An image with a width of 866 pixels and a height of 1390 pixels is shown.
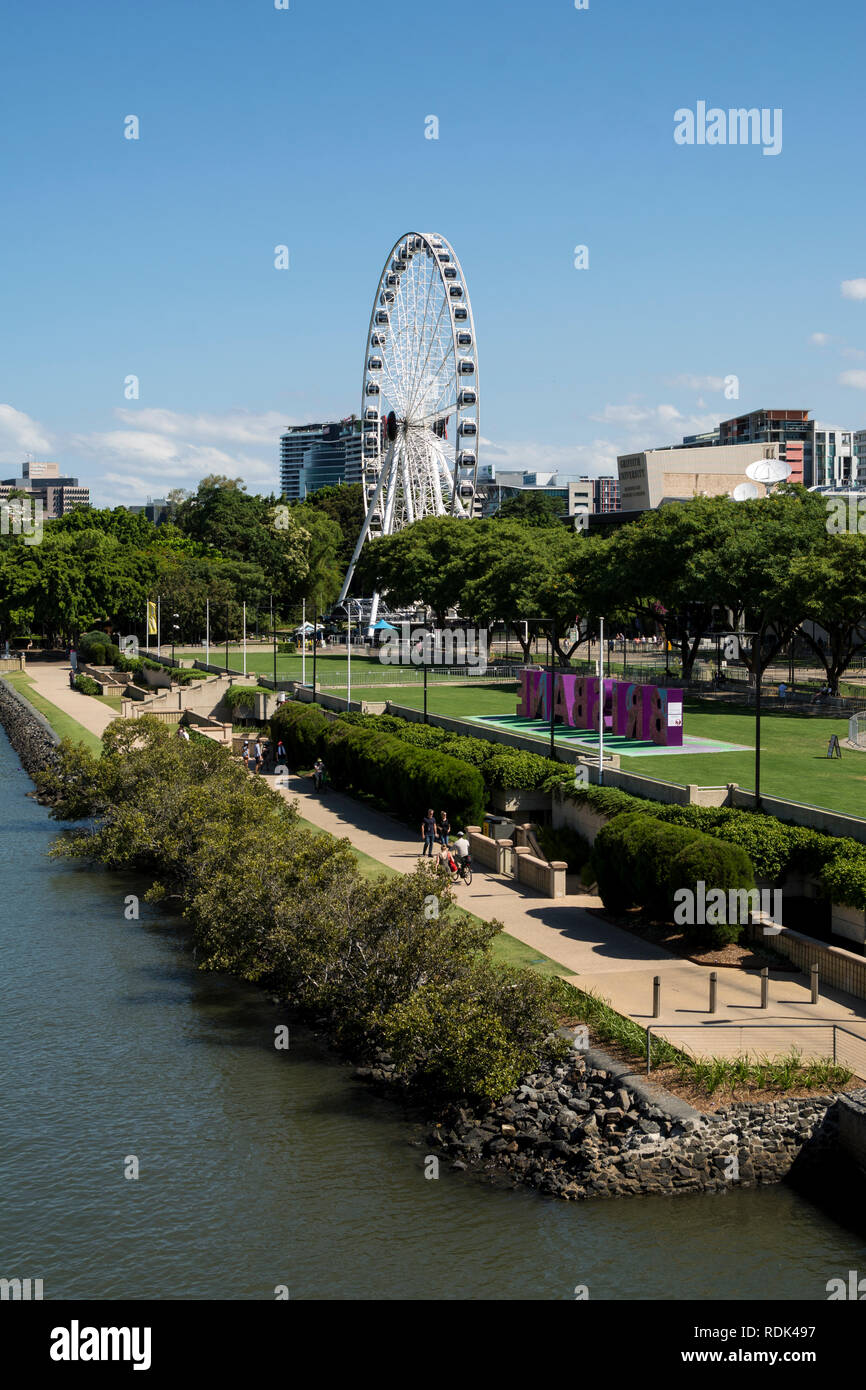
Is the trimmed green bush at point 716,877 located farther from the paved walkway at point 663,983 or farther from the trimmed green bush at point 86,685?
the trimmed green bush at point 86,685

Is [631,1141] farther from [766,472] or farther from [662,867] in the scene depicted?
[766,472]

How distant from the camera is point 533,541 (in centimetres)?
9100

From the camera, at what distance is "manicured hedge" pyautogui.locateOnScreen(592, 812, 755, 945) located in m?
28.0

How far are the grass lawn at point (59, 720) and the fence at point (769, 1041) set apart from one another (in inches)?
1264

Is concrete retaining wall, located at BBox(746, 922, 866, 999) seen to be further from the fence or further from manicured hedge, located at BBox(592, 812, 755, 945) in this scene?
the fence

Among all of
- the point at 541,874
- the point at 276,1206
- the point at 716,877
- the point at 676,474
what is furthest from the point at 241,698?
the point at 676,474

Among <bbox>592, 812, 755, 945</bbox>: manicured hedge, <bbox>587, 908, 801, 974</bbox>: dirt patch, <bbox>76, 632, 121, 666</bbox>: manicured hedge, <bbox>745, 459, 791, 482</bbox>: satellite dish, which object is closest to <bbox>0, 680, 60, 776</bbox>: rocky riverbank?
<bbox>76, 632, 121, 666</bbox>: manicured hedge

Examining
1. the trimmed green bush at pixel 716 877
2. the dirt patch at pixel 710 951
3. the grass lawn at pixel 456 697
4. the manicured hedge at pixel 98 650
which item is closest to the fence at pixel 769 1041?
the dirt patch at pixel 710 951

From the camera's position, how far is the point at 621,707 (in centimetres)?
4950

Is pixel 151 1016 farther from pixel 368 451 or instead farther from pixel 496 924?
pixel 368 451

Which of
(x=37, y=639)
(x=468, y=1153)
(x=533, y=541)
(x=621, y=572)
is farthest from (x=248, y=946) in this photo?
(x=37, y=639)

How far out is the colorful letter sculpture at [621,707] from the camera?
4684cm

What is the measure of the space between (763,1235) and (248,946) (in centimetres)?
1244

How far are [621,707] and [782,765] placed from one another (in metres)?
8.32
